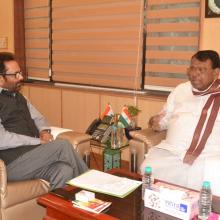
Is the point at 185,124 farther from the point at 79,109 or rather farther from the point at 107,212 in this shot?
the point at 79,109

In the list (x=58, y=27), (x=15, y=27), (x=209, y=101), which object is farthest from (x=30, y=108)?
(x=15, y=27)

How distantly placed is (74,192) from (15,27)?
10.9 ft

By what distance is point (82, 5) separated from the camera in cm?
412

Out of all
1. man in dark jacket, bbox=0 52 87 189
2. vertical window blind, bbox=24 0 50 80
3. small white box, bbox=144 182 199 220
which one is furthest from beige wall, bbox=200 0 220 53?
vertical window blind, bbox=24 0 50 80

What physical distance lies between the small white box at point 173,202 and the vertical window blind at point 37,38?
3215 millimetres

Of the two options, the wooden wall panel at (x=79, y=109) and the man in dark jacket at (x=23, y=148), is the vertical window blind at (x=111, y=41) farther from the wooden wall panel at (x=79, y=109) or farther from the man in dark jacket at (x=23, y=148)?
the man in dark jacket at (x=23, y=148)

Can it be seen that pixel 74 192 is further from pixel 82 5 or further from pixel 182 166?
pixel 82 5

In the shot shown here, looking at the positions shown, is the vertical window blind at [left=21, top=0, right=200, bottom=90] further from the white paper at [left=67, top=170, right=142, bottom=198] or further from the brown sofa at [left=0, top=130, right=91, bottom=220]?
the brown sofa at [left=0, top=130, right=91, bottom=220]

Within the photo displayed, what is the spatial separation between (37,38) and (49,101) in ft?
2.99

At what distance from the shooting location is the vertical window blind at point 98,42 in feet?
12.3

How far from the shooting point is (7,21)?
189 inches

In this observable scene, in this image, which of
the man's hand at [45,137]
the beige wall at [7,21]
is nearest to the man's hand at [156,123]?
the man's hand at [45,137]

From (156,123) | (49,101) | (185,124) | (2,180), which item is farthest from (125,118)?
(49,101)

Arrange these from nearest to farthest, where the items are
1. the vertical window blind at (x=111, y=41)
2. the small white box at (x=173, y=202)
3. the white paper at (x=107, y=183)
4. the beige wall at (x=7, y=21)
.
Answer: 1. the small white box at (x=173, y=202)
2. the white paper at (x=107, y=183)
3. the vertical window blind at (x=111, y=41)
4. the beige wall at (x=7, y=21)
